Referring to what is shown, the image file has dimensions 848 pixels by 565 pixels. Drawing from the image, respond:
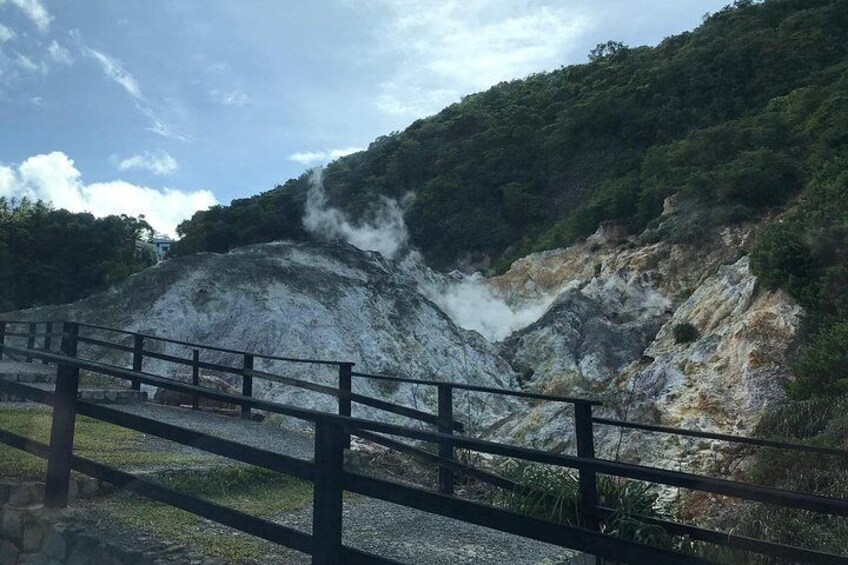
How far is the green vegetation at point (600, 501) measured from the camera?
182 inches

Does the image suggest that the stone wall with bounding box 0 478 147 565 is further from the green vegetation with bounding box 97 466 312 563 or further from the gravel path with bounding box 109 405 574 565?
the gravel path with bounding box 109 405 574 565

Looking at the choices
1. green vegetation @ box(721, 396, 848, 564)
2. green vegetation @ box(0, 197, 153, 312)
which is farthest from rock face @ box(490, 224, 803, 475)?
green vegetation @ box(0, 197, 153, 312)

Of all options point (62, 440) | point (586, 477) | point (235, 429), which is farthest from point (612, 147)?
point (62, 440)

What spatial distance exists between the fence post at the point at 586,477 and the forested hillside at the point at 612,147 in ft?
72.0

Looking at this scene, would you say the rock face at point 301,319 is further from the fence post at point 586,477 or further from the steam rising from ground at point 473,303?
the fence post at point 586,477

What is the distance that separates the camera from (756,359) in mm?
14008

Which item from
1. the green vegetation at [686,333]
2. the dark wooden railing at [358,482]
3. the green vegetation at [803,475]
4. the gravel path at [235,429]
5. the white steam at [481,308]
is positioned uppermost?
the white steam at [481,308]

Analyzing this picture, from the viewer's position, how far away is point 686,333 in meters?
18.2

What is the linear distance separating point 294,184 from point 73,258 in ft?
89.9

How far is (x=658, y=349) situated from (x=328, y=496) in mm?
17499

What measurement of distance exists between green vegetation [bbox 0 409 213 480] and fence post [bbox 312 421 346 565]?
8.88ft

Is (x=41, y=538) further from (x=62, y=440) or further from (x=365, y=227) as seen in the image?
(x=365, y=227)

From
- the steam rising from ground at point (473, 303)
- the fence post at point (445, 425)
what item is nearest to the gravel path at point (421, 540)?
the fence post at point (445, 425)

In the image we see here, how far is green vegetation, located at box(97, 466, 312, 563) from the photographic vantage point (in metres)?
3.85
